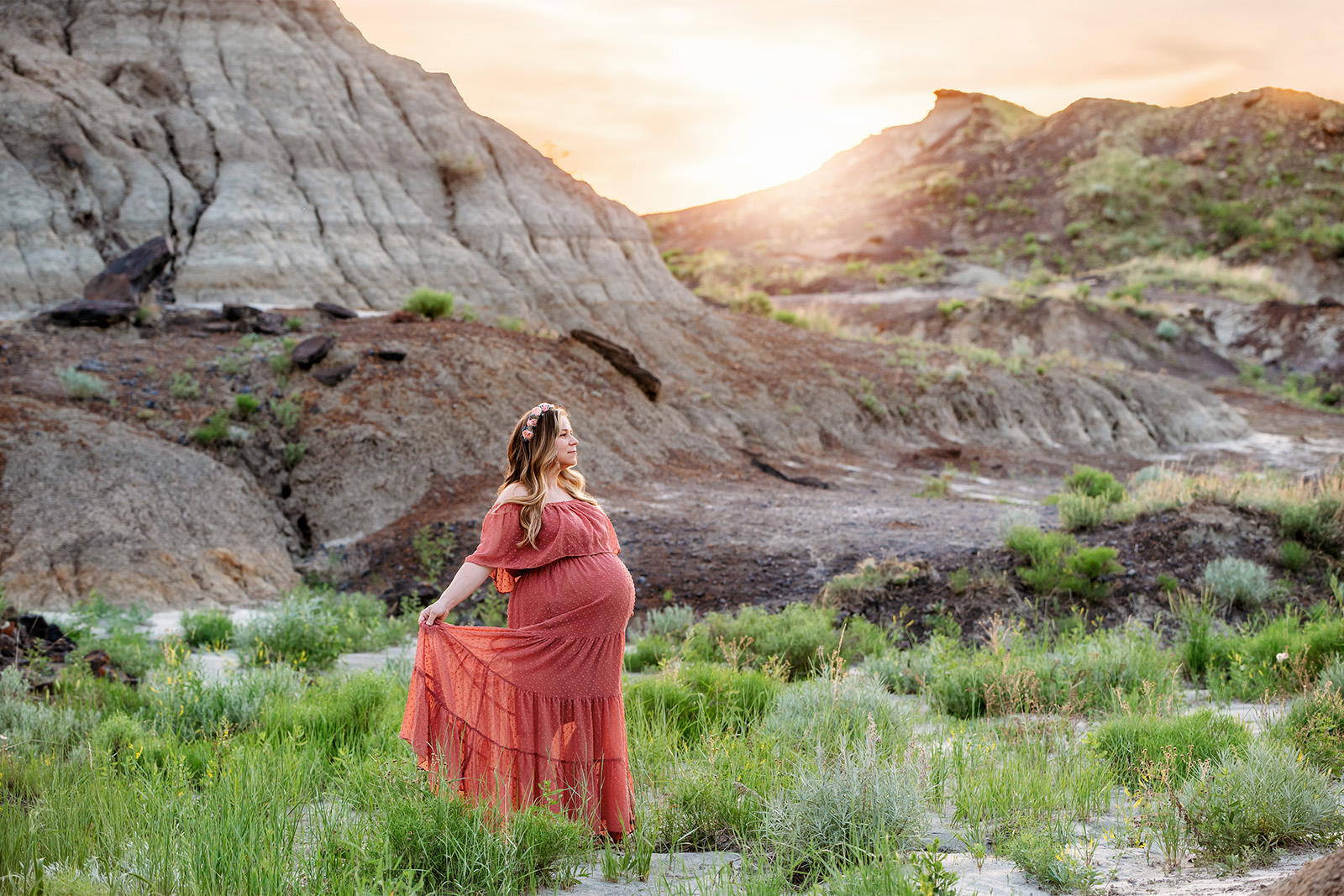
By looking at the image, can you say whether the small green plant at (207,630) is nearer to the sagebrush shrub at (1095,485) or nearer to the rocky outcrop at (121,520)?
the rocky outcrop at (121,520)

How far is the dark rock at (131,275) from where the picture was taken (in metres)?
15.2

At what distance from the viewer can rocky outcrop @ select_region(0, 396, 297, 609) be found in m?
9.56

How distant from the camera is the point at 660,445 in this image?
52.3 ft

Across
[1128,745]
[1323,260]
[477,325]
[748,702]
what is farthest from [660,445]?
[1323,260]

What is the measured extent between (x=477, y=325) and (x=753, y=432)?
5.75 m

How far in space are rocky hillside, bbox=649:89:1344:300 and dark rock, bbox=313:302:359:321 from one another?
32.6 m

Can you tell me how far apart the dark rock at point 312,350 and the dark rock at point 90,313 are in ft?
9.83

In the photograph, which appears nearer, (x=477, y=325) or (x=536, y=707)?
(x=536, y=707)

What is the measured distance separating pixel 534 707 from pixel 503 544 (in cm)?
68

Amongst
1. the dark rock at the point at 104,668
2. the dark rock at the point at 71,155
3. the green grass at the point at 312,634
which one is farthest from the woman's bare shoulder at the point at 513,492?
the dark rock at the point at 71,155

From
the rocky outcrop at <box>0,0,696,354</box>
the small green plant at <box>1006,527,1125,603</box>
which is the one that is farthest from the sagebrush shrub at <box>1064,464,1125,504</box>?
the rocky outcrop at <box>0,0,696,354</box>

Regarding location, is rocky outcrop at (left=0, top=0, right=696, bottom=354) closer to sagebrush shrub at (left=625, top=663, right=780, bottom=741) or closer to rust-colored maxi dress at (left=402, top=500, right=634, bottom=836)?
sagebrush shrub at (left=625, top=663, right=780, bottom=741)

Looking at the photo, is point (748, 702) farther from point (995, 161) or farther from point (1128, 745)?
point (995, 161)

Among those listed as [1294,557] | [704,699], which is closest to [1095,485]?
[1294,557]
